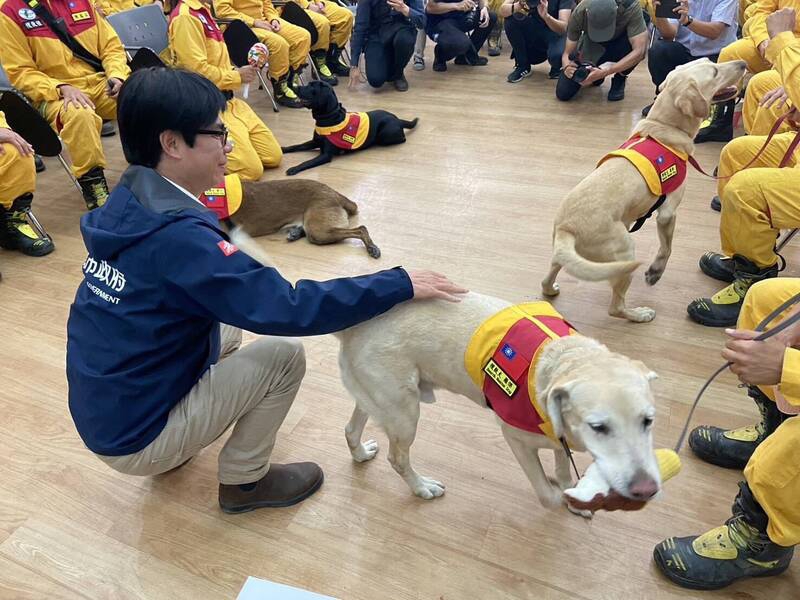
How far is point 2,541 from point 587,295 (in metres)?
2.54

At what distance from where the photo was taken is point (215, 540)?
1706mm

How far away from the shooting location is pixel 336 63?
6.09 metres

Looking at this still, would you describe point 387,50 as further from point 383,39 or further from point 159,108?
point 159,108

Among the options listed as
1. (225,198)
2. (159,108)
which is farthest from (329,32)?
(159,108)

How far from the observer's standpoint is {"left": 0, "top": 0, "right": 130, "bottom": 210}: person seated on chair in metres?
3.29

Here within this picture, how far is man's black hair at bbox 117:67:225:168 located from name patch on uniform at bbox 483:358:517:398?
3.18 feet

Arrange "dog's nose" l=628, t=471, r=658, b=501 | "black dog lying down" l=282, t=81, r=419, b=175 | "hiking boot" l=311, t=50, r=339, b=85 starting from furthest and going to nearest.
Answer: "hiking boot" l=311, t=50, r=339, b=85 → "black dog lying down" l=282, t=81, r=419, b=175 → "dog's nose" l=628, t=471, r=658, b=501

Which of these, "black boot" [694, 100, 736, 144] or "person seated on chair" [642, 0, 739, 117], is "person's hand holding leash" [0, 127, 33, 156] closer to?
"person seated on chair" [642, 0, 739, 117]

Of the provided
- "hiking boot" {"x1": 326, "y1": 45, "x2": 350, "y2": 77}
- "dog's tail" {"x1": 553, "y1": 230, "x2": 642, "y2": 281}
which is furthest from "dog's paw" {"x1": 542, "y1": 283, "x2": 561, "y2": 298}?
"hiking boot" {"x1": 326, "y1": 45, "x2": 350, "y2": 77}

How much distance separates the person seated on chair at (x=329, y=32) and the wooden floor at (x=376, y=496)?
3538 millimetres

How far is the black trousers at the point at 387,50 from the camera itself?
5.36 metres

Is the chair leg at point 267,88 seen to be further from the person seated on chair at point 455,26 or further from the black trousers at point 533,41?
the black trousers at point 533,41

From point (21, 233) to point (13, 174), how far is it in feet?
1.28

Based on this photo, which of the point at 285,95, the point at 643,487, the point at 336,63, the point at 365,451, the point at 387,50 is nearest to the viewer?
the point at 643,487
